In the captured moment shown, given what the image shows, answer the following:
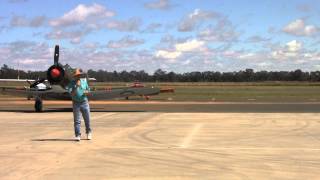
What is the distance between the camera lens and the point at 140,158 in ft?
34.4

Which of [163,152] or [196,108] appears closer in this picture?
[163,152]

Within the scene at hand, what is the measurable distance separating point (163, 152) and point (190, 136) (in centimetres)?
336

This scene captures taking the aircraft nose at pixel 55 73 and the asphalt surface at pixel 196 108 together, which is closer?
the aircraft nose at pixel 55 73

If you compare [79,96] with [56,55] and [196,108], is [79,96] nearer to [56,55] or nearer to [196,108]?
[56,55]

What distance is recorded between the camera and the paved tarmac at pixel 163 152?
8.93 meters

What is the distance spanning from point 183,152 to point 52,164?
2797mm

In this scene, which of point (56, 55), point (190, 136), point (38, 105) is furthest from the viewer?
point (38, 105)

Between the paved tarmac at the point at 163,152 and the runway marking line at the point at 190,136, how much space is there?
0.07ft

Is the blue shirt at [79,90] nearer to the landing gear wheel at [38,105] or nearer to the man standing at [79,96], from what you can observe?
the man standing at [79,96]

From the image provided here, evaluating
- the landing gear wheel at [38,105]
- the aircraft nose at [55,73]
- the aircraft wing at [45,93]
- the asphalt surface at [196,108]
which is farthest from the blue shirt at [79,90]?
the aircraft wing at [45,93]

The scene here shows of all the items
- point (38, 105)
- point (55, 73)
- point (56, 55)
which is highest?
point (56, 55)

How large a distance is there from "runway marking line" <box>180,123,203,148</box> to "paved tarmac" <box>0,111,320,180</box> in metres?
0.02

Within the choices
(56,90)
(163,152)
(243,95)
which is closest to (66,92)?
(56,90)

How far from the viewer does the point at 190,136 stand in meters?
14.6
